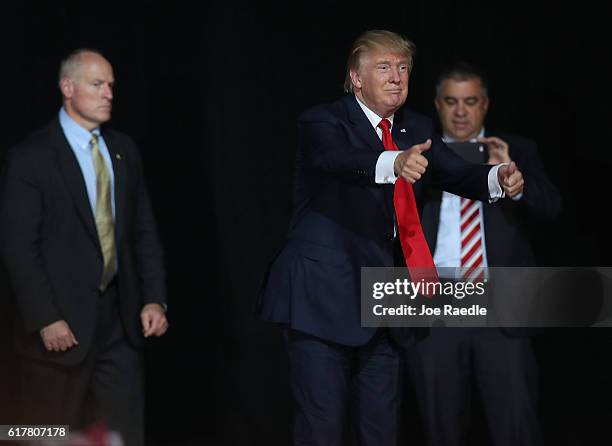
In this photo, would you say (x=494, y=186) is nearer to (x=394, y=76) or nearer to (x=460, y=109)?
(x=394, y=76)

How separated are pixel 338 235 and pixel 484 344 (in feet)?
3.17

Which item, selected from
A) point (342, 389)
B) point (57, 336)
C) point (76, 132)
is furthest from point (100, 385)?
point (342, 389)

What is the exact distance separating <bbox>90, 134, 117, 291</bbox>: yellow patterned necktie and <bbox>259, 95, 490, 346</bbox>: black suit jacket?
2.44ft

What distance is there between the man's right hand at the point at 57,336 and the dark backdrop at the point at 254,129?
0.58m

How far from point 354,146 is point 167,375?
1.65 meters

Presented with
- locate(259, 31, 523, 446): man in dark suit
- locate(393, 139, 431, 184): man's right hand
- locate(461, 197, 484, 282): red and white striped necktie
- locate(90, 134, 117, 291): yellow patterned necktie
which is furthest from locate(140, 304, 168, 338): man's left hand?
locate(393, 139, 431, 184): man's right hand

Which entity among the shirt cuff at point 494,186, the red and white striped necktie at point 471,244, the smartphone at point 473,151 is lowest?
the red and white striped necktie at point 471,244

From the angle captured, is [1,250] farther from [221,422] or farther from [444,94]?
[444,94]

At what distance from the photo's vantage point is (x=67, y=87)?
13.5 ft

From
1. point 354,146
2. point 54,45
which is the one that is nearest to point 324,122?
point 354,146

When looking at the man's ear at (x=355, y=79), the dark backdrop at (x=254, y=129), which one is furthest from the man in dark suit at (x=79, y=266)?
the man's ear at (x=355, y=79)

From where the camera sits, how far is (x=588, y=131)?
189 inches

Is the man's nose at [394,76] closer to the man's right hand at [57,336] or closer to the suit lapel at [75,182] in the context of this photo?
the suit lapel at [75,182]

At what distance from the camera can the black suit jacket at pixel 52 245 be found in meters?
3.95
